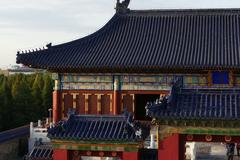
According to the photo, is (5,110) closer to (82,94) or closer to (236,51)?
(82,94)

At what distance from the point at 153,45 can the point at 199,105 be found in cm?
1327

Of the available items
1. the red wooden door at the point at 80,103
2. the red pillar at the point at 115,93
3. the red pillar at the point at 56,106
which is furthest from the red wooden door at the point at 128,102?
the red pillar at the point at 56,106

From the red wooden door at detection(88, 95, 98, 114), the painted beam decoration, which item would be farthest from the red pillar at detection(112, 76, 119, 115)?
the red wooden door at detection(88, 95, 98, 114)

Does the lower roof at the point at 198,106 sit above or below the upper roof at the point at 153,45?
below

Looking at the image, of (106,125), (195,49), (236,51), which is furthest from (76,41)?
Answer: (106,125)

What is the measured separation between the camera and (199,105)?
13.1 metres

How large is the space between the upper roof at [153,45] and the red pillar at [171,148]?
10.8 meters

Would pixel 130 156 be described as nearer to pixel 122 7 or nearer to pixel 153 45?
pixel 153 45

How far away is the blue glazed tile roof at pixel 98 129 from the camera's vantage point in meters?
13.5

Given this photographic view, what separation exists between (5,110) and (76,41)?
16.4 meters

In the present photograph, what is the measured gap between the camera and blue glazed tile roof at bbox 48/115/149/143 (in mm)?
13484

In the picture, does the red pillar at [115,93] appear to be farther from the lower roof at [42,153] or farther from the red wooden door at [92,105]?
the lower roof at [42,153]

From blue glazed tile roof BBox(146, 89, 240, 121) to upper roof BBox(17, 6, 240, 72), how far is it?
10145 millimetres

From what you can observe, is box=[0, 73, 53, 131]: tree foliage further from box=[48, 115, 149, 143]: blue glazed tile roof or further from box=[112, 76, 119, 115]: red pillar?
box=[48, 115, 149, 143]: blue glazed tile roof
